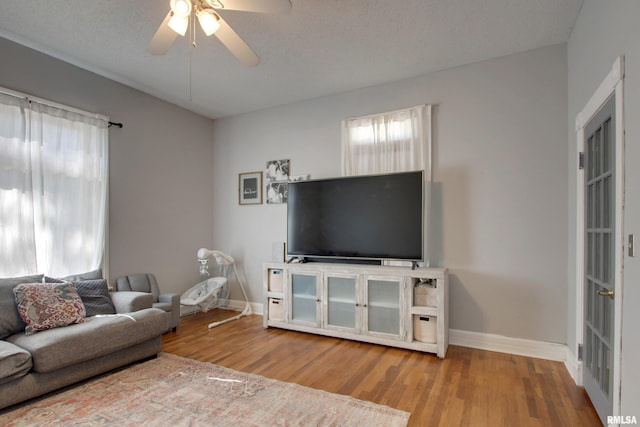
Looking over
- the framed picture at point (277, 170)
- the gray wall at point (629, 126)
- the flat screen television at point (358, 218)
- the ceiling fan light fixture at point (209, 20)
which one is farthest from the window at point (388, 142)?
the ceiling fan light fixture at point (209, 20)

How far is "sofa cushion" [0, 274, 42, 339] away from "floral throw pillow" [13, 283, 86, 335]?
45mm

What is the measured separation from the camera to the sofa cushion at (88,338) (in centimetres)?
221

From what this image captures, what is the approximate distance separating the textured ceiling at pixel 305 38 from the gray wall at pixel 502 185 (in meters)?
0.24

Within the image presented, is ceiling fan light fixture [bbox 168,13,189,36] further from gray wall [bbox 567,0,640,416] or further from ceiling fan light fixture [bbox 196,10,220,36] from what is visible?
gray wall [bbox 567,0,640,416]

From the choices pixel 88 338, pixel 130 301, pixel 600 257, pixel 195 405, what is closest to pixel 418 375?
pixel 600 257

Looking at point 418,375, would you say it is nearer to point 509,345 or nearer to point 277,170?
point 509,345

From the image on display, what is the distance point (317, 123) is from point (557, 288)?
3.09 metres

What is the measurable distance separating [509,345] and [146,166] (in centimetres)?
442

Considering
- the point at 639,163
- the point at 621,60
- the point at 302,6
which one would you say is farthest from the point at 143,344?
the point at 621,60

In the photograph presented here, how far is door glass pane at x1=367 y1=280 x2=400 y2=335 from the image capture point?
3.24 m

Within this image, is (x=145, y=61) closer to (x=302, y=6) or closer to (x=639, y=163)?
(x=302, y=6)

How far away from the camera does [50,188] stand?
3.13m

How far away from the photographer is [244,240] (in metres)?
4.76

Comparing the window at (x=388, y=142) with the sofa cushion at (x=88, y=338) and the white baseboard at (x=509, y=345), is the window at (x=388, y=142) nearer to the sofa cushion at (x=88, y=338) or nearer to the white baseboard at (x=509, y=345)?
the white baseboard at (x=509, y=345)
